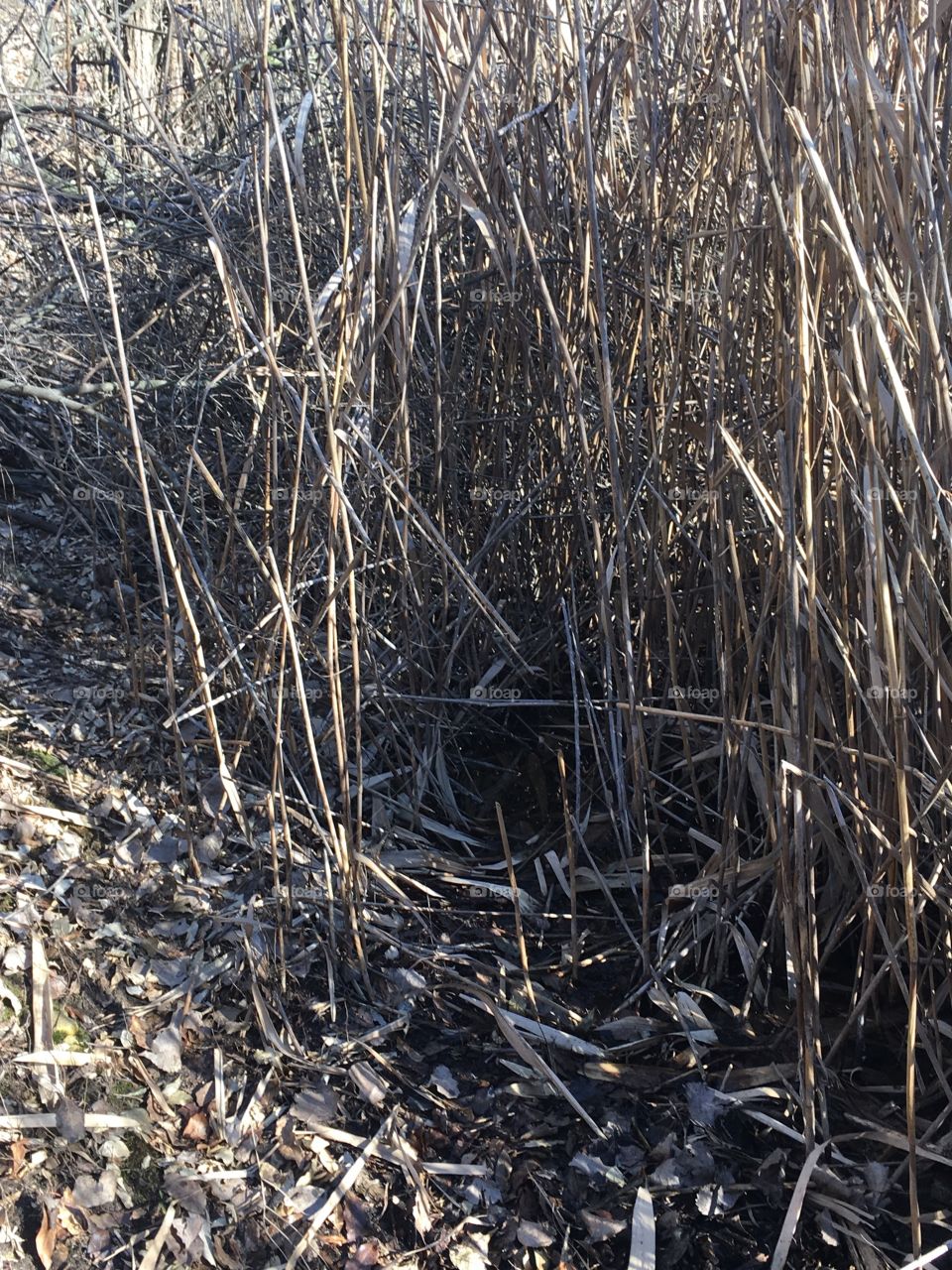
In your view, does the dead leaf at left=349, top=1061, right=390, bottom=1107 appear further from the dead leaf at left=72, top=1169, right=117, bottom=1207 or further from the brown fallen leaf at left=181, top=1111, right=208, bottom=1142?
the dead leaf at left=72, top=1169, right=117, bottom=1207

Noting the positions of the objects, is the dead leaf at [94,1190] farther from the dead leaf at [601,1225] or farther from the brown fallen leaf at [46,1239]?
the dead leaf at [601,1225]

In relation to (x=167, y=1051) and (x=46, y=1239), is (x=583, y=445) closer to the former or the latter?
(x=167, y=1051)

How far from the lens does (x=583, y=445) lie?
1.53 metres

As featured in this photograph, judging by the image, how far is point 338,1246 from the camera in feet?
4.55

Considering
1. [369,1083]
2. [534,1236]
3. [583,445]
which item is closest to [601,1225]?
[534,1236]

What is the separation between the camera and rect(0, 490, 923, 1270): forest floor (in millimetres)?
1389

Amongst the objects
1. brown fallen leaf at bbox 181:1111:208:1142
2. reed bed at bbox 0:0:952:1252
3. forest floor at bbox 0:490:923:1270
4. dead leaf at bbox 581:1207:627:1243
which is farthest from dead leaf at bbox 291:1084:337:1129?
dead leaf at bbox 581:1207:627:1243

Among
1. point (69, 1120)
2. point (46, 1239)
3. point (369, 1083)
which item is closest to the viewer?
point (46, 1239)

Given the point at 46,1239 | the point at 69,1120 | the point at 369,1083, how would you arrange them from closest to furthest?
the point at 46,1239
the point at 69,1120
the point at 369,1083

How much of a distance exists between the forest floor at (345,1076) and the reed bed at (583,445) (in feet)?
0.27

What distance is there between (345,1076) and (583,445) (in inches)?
37.1

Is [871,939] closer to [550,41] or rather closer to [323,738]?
[323,738]

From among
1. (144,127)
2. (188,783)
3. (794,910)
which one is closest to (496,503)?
(188,783)

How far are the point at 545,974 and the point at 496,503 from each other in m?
0.84
